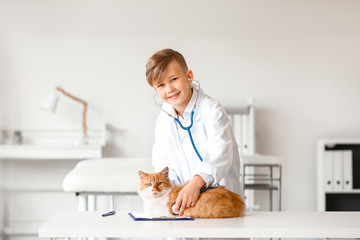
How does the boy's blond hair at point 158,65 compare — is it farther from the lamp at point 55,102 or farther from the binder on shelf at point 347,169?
the binder on shelf at point 347,169

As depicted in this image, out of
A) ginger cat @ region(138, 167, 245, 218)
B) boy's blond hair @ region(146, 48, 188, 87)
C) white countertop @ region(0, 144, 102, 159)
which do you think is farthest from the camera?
white countertop @ region(0, 144, 102, 159)

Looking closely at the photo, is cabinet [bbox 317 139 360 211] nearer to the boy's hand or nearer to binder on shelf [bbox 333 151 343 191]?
binder on shelf [bbox 333 151 343 191]

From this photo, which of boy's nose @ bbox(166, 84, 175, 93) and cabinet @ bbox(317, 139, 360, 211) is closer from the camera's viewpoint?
boy's nose @ bbox(166, 84, 175, 93)

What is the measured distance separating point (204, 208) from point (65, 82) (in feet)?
10.0

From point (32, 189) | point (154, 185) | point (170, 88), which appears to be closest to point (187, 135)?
point (170, 88)

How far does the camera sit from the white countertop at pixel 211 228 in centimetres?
121

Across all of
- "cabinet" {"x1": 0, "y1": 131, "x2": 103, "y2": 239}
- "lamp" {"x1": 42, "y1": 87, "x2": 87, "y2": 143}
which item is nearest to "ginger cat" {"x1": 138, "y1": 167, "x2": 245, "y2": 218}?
"lamp" {"x1": 42, "y1": 87, "x2": 87, "y2": 143}

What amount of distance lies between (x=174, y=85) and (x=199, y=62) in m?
2.66

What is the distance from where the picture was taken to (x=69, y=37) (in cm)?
421

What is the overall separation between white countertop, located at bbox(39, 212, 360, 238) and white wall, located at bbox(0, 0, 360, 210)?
9.41 feet

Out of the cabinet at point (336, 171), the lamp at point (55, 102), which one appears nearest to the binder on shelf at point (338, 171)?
the cabinet at point (336, 171)

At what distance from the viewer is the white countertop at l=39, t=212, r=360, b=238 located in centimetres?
121

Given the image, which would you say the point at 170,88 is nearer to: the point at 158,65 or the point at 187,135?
the point at 158,65

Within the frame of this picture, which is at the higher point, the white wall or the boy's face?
the white wall
